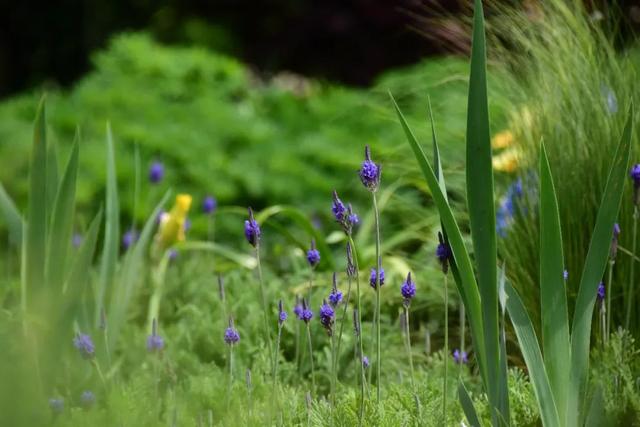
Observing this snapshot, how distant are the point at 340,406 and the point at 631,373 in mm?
592

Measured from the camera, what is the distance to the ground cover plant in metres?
1.70

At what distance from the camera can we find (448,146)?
312cm

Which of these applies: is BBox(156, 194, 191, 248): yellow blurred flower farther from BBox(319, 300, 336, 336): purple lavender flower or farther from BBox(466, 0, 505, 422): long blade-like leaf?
BBox(466, 0, 505, 422): long blade-like leaf

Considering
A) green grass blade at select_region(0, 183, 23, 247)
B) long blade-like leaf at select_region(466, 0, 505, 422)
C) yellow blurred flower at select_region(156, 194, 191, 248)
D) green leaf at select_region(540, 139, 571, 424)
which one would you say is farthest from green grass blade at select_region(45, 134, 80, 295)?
green leaf at select_region(540, 139, 571, 424)

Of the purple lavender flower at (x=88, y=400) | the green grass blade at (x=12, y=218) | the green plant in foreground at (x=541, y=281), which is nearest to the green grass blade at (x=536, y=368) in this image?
the green plant in foreground at (x=541, y=281)

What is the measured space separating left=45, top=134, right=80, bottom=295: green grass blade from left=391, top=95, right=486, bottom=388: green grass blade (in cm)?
97

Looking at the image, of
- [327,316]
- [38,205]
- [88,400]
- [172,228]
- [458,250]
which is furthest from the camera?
[172,228]

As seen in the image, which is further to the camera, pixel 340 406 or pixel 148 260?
pixel 148 260

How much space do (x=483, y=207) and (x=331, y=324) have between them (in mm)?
358

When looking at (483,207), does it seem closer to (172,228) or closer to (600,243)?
(600,243)

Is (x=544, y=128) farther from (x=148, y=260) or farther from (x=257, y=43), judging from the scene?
(x=257, y=43)

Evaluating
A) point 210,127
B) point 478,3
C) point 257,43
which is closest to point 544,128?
point 478,3

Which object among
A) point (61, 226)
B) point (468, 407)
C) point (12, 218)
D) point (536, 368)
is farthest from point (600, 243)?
point (12, 218)

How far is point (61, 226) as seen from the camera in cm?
241
